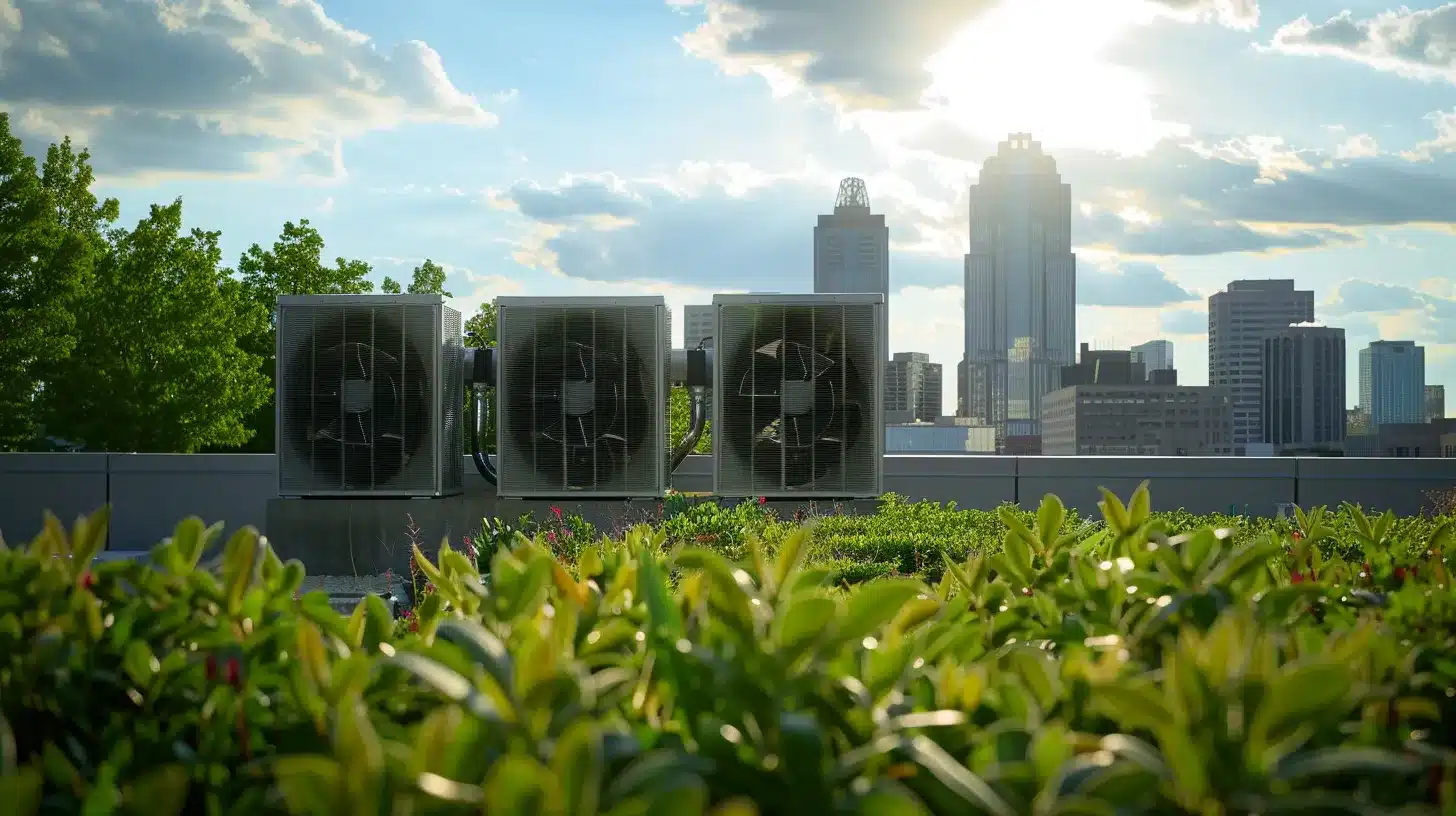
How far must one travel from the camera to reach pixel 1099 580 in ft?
5.90

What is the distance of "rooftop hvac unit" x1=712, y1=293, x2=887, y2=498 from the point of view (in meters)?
12.7

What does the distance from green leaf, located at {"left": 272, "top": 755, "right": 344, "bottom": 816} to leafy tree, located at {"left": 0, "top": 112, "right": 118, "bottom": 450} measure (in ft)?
103

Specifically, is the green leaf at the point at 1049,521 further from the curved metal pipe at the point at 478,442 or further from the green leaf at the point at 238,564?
the curved metal pipe at the point at 478,442

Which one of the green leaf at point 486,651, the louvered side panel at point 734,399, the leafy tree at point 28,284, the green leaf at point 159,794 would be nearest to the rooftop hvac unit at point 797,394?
the louvered side panel at point 734,399

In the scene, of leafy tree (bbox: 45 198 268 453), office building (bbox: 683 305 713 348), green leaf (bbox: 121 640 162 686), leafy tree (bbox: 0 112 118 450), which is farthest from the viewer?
leafy tree (bbox: 45 198 268 453)

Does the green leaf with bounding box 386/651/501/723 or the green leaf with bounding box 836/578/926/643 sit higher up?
the green leaf with bounding box 836/578/926/643

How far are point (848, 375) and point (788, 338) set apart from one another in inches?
29.3

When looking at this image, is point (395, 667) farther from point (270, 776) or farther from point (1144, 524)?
point (1144, 524)

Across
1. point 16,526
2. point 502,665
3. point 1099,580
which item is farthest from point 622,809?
point 16,526

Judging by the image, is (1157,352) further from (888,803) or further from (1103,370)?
(888,803)

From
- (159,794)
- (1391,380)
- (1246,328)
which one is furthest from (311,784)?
(1391,380)

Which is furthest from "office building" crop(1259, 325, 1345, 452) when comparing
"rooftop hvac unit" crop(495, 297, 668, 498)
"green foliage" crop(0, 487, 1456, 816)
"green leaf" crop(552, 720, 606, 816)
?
"green leaf" crop(552, 720, 606, 816)

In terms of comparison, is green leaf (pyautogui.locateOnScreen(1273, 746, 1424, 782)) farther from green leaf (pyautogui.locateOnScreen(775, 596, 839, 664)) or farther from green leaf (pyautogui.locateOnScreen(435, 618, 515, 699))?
green leaf (pyautogui.locateOnScreen(435, 618, 515, 699))

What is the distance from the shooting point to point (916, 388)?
158125 millimetres
